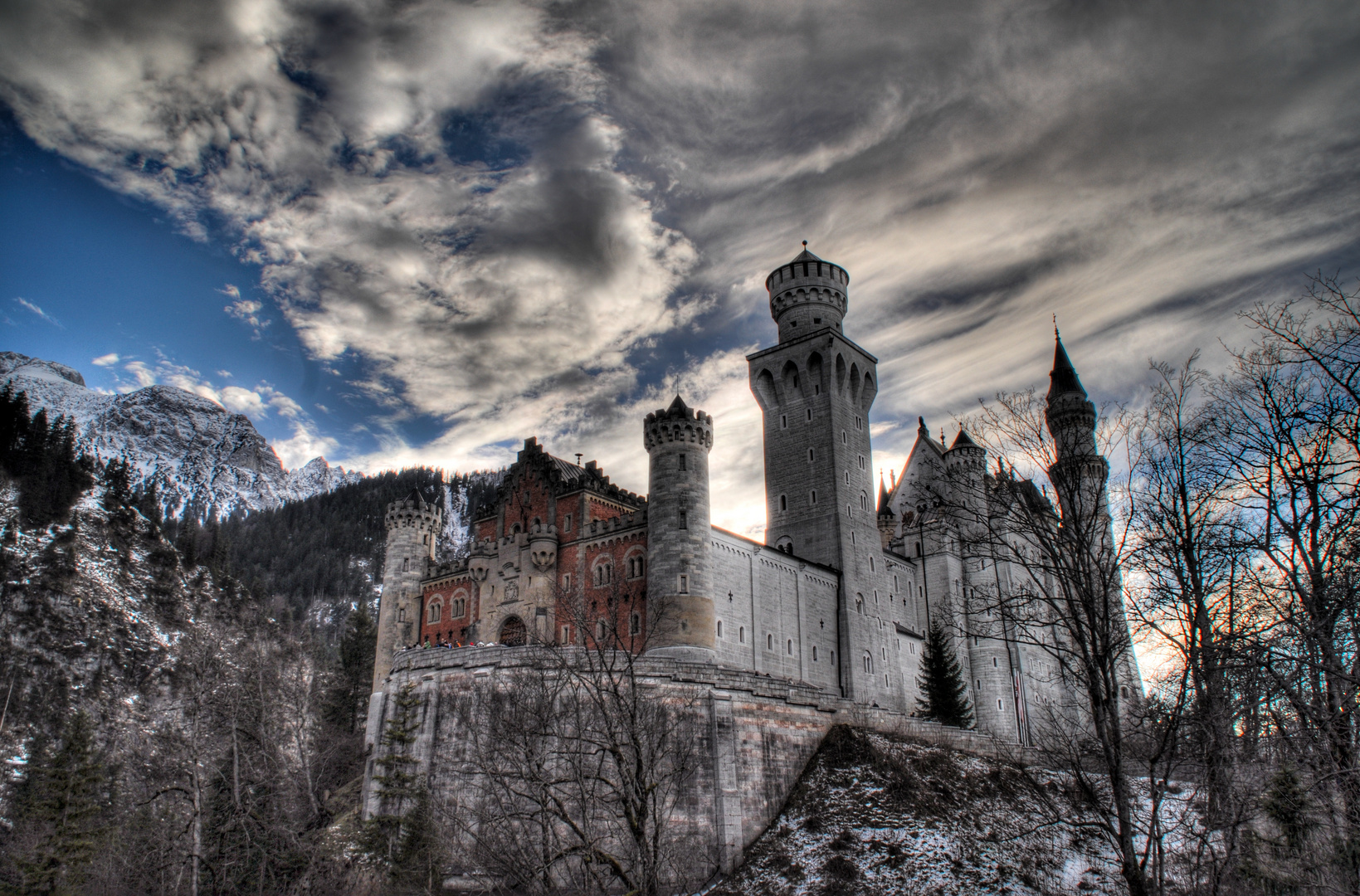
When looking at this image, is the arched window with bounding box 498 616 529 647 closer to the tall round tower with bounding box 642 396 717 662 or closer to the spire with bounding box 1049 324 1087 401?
the tall round tower with bounding box 642 396 717 662

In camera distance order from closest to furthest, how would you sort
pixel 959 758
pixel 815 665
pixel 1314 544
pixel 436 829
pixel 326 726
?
pixel 1314 544
pixel 436 829
pixel 959 758
pixel 815 665
pixel 326 726

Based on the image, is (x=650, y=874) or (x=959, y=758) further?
(x=959, y=758)

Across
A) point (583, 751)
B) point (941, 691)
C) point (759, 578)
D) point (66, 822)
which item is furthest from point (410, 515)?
point (583, 751)

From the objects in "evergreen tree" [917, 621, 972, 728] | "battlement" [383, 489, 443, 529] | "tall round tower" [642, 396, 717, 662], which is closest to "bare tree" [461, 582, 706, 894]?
"tall round tower" [642, 396, 717, 662]

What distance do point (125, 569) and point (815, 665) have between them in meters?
85.8

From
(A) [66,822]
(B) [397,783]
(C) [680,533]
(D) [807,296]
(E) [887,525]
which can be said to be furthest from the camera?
(E) [887,525]

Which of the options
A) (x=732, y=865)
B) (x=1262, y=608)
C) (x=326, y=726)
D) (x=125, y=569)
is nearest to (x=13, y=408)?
(x=125, y=569)

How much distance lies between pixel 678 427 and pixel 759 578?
9.60 m

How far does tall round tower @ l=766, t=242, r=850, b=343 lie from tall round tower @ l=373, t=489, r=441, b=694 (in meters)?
27.1

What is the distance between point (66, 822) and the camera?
116 feet

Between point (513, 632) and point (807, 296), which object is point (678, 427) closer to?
point (513, 632)

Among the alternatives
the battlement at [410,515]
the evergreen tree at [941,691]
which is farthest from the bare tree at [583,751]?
the battlement at [410,515]

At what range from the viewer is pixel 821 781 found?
34.4m

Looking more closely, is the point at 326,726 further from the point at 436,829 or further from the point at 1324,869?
the point at 1324,869
